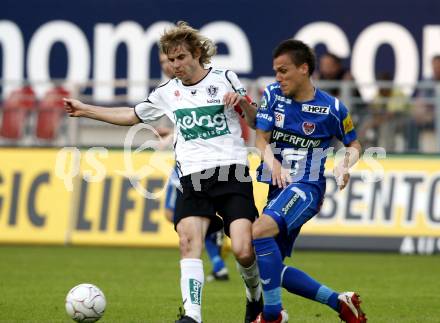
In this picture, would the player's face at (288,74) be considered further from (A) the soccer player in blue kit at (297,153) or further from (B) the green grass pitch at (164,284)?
(B) the green grass pitch at (164,284)

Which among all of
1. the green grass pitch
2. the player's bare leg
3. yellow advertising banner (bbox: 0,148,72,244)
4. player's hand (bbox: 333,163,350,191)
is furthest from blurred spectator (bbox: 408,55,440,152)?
the player's bare leg

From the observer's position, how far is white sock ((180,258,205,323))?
7809 millimetres

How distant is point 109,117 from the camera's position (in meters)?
8.61

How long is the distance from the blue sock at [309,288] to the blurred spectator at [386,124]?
8.36 metres

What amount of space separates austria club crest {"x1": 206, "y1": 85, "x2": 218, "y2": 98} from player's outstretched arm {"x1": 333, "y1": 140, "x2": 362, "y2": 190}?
3.64 ft

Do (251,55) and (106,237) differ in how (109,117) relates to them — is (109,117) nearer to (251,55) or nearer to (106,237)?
(106,237)

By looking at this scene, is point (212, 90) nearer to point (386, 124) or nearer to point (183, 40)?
point (183, 40)

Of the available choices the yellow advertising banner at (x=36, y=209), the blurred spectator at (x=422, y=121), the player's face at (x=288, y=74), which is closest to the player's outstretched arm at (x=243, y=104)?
the player's face at (x=288, y=74)

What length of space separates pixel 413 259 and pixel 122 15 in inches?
372

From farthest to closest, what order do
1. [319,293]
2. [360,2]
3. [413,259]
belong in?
[360,2], [413,259], [319,293]

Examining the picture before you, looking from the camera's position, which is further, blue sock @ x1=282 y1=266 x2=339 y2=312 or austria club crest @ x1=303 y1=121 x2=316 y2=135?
austria club crest @ x1=303 y1=121 x2=316 y2=135

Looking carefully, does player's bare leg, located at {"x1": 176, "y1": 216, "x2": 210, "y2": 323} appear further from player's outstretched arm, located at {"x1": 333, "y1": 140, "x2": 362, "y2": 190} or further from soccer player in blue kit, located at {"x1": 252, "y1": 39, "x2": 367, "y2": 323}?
player's outstretched arm, located at {"x1": 333, "y1": 140, "x2": 362, "y2": 190}

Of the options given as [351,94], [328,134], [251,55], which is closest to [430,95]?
[351,94]

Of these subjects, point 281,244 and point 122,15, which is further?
point 122,15
